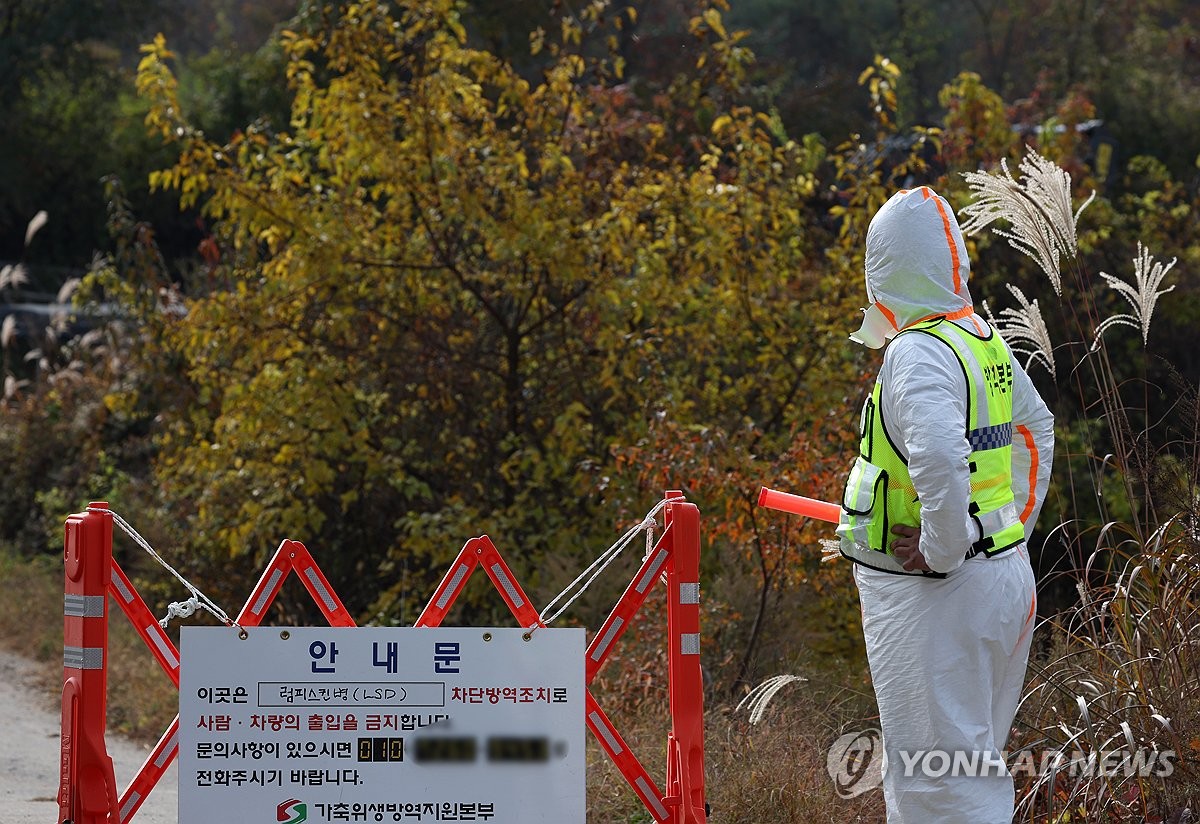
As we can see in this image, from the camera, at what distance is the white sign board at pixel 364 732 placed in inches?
184

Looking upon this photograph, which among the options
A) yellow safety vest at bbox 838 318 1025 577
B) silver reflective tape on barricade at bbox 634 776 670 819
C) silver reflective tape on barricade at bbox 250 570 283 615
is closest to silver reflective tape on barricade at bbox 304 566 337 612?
silver reflective tape on barricade at bbox 250 570 283 615

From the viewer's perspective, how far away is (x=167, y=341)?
11344 mm

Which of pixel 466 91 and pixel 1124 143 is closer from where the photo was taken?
pixel 466 91

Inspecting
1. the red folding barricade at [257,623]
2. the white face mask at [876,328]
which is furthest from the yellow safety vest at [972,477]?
the red folding barricade at [257,623]

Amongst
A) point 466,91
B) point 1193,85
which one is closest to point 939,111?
point 1193,85

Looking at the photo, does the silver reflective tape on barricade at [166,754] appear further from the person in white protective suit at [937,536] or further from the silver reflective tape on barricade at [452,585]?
the person in white protective suit at [937,536]

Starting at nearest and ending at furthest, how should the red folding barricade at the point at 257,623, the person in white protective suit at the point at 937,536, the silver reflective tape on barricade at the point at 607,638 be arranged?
the person in white protective suit at the point at 937,536 → the red folding barricade at the point at 257,623 → the silver reflective tape on barricade at the point at 607,638

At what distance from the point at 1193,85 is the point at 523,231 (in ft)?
54.7

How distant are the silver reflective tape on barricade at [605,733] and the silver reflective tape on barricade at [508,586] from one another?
437 millimetres

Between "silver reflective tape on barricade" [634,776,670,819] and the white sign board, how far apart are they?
0.27 m

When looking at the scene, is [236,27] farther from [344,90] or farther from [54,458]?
[344,90]

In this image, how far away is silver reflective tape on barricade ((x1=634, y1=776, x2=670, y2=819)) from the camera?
495 cm

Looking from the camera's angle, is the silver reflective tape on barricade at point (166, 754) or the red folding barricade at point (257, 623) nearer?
the red folding barricade at point (257, 623)

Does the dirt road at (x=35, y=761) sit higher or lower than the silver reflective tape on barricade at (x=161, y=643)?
lower
